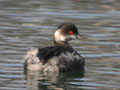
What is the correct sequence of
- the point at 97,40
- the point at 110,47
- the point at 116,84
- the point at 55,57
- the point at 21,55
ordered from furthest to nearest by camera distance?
the point at 97,40
the point at 110,47
the point at 21,55
the point at 55,57
the point at 116,84

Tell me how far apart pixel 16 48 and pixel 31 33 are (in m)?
2.57

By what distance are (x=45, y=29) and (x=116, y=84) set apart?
7282 millimetres

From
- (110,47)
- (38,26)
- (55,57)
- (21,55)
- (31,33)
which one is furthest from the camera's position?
(38,26)

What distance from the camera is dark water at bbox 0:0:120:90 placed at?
1134 cm

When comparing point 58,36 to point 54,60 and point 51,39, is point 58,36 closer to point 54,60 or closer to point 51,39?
point 54,60

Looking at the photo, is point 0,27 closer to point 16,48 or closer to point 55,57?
point 16,48

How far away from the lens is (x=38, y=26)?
18.5m

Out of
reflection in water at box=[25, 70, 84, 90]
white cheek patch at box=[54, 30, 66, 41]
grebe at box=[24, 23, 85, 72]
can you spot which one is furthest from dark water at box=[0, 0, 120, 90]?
white cheek patch at box=[54, 30, 66, 41]

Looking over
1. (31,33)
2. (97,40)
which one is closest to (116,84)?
(97,40)

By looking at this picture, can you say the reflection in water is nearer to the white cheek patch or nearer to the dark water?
the dark water

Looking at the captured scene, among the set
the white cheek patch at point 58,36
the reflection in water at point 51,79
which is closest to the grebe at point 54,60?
the reflection in water at point 51,79

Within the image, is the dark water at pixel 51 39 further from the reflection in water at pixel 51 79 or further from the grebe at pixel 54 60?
the grebe at pixel 54 60

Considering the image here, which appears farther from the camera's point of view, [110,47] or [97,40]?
[97,40]

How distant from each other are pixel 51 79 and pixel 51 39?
4.95 metres
